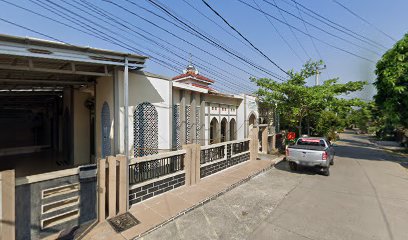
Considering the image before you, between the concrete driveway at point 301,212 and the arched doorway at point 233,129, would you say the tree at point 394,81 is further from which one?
the arched doorway at point 233,129

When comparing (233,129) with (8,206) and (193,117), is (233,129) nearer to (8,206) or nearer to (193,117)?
(193,117)

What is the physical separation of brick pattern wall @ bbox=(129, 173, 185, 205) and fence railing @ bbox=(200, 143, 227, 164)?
129 cm

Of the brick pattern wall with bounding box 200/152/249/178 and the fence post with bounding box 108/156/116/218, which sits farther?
the brick pattern wall with bounding box 200/152/249/178

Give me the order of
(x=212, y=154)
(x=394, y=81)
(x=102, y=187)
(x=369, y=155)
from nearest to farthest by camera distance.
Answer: (x=102, y=187) < (x=212, y=154) < (x=394, y=81) < (x=369, y=155)

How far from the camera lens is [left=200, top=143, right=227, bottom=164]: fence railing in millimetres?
7555

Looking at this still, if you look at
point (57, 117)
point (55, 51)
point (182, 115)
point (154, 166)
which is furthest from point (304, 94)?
point (57, 117)

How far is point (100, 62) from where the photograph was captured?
472 cm

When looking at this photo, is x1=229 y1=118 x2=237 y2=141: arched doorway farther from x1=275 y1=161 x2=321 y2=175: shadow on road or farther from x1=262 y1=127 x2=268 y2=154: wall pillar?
x1=275 y1=161 x2=321 y2=175: shadow on road

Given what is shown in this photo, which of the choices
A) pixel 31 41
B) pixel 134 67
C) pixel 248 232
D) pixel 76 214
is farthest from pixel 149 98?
pixel 248 232

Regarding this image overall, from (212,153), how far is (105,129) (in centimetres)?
411

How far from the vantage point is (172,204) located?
531cm

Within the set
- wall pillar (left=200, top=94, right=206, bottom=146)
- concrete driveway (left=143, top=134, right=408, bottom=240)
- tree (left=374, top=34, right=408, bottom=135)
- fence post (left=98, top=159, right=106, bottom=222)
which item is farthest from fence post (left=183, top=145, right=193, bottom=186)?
tree (left=374, top=34, right=408, bottom=135)

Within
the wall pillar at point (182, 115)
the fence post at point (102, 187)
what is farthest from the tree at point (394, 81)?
the fence post at point (102, 187)

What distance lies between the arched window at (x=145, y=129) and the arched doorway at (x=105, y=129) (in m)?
0.90
